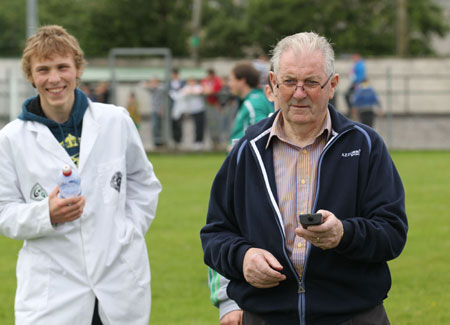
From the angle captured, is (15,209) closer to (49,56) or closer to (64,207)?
(64,207)

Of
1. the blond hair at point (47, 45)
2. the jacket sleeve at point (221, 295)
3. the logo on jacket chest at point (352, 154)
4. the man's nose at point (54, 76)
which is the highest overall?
the blond hair at point (47, 45)

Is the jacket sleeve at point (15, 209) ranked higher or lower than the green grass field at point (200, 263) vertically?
higher

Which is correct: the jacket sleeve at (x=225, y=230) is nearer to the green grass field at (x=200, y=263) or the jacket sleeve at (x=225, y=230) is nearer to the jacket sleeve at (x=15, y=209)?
the jacket sleeve at (x=15, y=209)

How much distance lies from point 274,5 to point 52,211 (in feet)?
153

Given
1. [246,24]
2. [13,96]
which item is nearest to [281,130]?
[13,96]

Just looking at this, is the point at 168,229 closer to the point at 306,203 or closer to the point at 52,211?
the point at 52,211

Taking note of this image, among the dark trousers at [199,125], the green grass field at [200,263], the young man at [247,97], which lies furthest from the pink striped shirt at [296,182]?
the dark trousers at [199,125]

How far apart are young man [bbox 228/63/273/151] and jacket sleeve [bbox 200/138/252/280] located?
4.78 meters

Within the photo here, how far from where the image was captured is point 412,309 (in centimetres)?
793

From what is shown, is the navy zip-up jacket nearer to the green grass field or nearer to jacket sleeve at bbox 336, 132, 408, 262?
jacket sleeve at bbox 336, 132, 408, 262

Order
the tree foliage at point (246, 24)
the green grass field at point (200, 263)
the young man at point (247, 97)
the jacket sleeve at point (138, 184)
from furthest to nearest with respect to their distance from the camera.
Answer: the tree foliage at point (246, 24)
the young man at point (247, 97)
the green grass field at point (200, 263)
the jacket sleeve at point (138, 184)

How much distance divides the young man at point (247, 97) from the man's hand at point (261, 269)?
16.7ft

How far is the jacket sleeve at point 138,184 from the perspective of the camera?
4789 mm

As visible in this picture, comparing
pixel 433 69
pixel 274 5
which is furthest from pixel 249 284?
pixel 274 5
